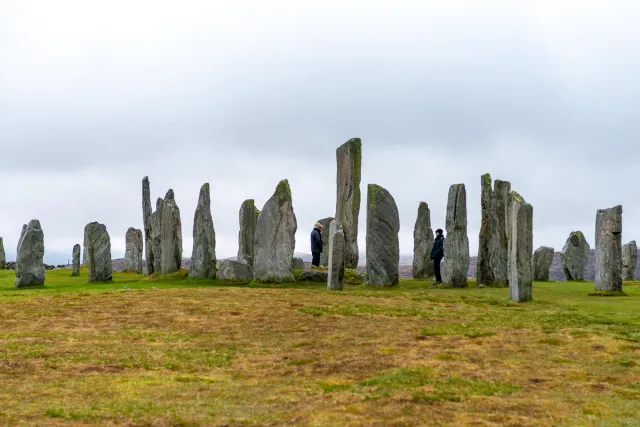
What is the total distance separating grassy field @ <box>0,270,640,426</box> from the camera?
9844mm

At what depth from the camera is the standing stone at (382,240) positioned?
1120 inches

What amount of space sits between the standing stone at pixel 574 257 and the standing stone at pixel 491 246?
959 centimetres

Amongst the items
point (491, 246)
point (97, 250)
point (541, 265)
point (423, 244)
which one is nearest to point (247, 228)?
point (97, 250)

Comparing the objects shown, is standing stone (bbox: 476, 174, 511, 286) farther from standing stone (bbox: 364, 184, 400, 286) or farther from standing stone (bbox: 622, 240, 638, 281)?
standing stone (bbox: 622, 240, 638, 281)

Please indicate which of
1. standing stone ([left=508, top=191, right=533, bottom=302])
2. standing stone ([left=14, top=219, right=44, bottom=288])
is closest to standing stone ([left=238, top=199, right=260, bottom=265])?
standing stone ([left=14, top=219, right=44, bottom=288])

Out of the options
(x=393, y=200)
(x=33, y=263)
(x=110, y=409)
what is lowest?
(x=110, y=409)

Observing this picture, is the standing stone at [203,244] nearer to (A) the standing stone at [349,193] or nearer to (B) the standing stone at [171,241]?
(B) the standing stone at [171,241]

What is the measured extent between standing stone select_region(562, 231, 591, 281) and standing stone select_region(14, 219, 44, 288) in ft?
85.3

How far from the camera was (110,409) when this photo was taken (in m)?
10.4

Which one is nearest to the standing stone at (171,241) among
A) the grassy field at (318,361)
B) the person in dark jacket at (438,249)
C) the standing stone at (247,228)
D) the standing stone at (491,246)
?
the standing stone at (247,228)

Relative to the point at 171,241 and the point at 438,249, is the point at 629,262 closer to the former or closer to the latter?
the point at 438,249

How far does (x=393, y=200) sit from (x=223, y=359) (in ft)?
51.6

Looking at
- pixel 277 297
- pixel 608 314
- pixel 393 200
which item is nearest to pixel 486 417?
pixel 608 314

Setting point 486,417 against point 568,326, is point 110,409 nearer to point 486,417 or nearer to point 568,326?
point 486,417
